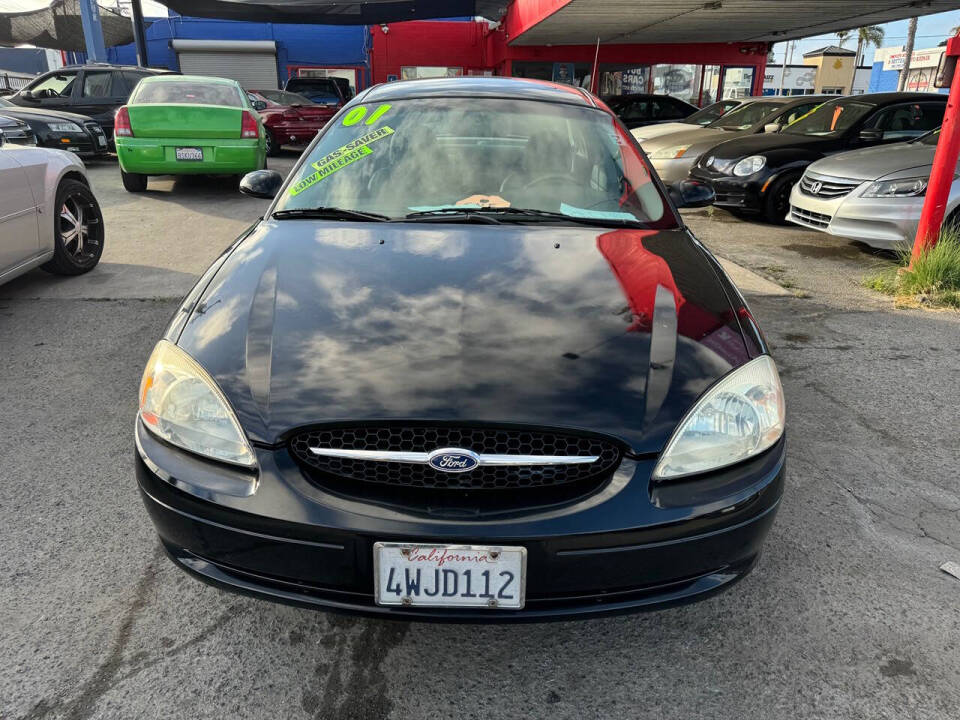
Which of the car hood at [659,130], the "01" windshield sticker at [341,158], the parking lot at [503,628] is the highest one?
the "01" windshield sticker at [341,158]

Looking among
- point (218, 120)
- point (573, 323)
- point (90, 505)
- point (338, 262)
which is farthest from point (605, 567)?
point (218, 120)

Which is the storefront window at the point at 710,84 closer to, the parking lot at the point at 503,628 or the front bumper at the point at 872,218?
the front bumper at the point at 872,218

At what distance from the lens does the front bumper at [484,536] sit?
5.03ft

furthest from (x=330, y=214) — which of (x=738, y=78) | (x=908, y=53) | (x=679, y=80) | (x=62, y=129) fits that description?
(x=908, y=53)

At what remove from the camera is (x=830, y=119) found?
27.9 feet

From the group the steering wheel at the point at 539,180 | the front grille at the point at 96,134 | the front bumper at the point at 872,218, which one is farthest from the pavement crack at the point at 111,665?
the front grille at the point at 96,134

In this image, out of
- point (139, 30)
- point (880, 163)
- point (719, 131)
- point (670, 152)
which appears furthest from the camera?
point (139, 30)

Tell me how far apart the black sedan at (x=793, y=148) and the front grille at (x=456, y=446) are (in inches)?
285

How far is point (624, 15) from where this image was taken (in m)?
13.7

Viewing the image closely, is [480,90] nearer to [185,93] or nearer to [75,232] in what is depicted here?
[75,232]

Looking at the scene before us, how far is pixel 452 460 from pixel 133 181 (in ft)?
29.3

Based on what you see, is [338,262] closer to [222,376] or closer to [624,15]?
[222,376]

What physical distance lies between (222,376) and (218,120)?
7637 mm

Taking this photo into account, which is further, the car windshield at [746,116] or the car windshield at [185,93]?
the car windshield at [746,116]
